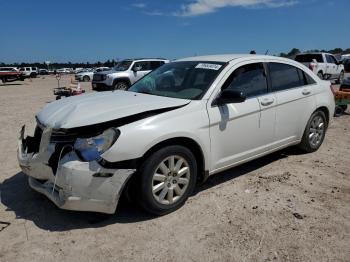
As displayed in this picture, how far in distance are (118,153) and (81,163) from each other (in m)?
0.36

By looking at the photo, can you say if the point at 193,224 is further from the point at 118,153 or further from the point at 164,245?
the point at 118,153

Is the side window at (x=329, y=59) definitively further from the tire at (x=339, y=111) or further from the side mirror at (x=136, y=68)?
the tire at (x=339, y=111)

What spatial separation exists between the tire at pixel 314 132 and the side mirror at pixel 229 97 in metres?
2.10

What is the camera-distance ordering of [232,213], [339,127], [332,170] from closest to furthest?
[232,213], [332,170], [339,127]

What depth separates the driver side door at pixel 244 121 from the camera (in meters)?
4.29

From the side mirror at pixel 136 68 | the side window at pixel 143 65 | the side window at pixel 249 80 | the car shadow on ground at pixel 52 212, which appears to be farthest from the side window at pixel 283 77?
the side window at pixel 143 65

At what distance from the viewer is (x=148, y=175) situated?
3.65 metres

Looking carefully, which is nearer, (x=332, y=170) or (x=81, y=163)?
(x=81, y=163)

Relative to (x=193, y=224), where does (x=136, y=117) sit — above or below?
above

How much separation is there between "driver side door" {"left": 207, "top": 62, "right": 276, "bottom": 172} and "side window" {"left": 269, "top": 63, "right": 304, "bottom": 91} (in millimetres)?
202

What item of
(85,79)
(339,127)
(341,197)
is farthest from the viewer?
(85,79)

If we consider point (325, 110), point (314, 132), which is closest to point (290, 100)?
point (314, 132)

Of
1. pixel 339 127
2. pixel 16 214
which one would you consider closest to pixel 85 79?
pixel 339 127

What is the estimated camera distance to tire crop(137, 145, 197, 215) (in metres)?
3.67
